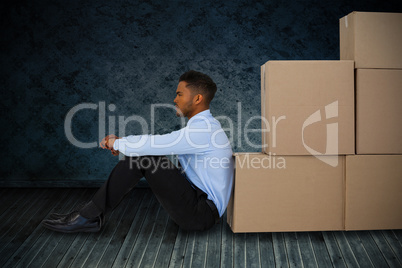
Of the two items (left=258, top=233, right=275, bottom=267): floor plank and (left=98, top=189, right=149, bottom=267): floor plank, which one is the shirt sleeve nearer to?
(left=98, top=189, right=149, bottom=267): floor plank

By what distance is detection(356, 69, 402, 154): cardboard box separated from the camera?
6.38 feet

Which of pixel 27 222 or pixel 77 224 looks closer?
pixel 77 224

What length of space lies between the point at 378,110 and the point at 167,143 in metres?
1.10

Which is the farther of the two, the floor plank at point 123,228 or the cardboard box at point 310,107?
the cardboard box at point 310,107

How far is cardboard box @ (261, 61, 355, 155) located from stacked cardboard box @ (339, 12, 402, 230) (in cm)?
7

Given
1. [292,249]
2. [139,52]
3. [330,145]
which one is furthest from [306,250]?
[139,52]

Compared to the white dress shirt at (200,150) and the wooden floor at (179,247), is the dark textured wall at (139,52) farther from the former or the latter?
the white dress shirt at (200,150)

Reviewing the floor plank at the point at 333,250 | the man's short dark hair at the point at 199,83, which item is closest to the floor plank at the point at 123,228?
the man's short dark hair at the point at 199,83

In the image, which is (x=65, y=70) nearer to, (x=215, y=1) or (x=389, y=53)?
(x=215, y=1)

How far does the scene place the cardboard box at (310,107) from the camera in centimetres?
192

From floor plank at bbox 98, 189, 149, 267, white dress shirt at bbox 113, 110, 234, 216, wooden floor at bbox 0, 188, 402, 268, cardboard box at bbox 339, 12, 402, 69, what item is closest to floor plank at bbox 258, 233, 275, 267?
wooden floor at bbox 0, 188, 402, 268

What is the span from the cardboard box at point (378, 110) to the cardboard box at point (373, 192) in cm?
6

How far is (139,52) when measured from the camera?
3195mm

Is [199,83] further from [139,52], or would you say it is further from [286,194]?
[139,52]
